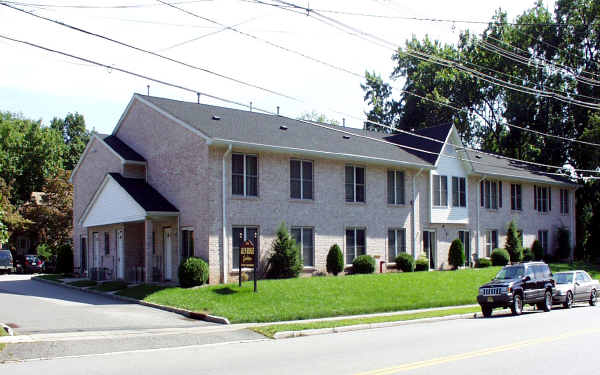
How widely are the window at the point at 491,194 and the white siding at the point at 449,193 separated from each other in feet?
6.94

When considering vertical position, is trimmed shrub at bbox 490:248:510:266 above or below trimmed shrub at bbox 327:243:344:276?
below

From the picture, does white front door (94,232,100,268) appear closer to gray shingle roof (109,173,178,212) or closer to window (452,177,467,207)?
gray shingle roof (109,173,178,212)

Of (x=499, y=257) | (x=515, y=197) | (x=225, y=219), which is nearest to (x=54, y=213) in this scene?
(x=225, y=219)

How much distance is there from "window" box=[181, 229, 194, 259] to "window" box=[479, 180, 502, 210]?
66.0ft

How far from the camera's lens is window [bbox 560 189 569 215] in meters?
46.0

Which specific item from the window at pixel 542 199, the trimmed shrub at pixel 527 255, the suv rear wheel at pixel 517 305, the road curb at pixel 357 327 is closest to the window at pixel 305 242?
the road curb at pixel 357 327

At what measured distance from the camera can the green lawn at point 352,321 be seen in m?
17.2

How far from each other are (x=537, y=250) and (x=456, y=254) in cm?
936

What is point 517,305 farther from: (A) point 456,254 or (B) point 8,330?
(B) point 8,330

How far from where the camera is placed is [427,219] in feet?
114

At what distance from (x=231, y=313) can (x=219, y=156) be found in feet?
26.7

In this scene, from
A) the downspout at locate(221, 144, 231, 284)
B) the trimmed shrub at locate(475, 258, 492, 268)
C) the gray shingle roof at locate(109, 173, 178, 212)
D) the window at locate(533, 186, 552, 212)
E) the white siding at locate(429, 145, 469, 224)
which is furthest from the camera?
the window at locate(533, 186, 552, 212)

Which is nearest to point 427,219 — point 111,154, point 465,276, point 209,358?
point 465,276

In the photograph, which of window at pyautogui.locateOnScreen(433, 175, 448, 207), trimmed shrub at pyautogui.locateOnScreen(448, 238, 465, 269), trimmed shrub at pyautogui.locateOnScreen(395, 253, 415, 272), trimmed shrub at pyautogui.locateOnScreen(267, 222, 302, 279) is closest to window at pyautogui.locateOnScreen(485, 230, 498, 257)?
trimmed shrub at pyautogui.locateOnScreen(448, 238, 465, 269)
